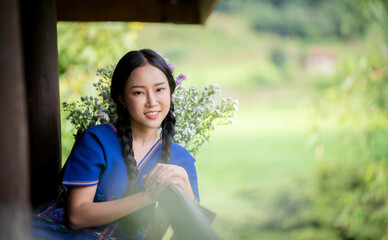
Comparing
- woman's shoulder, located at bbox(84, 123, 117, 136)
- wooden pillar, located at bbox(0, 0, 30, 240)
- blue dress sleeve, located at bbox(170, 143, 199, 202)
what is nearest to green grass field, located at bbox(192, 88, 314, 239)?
blue dress sleeve, located at bbox(170, 143, 199, 202)

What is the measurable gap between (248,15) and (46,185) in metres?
11.8

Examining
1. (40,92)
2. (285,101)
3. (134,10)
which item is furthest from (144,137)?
(285,101)

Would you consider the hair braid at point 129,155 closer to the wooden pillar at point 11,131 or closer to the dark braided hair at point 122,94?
the dark braided hair at point 122,94

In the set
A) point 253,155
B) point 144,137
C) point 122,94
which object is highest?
point 253,155

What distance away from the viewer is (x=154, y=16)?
2.71 m

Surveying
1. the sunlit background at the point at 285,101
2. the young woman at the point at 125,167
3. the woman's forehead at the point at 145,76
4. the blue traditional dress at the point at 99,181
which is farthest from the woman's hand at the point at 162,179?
the sunlit background at the point at 285,101

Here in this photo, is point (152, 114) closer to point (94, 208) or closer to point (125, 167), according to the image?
point (125, 167)

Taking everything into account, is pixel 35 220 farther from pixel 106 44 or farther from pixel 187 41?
pixel 187 41

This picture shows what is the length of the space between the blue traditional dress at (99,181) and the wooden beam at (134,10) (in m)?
1.35

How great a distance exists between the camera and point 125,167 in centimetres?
127

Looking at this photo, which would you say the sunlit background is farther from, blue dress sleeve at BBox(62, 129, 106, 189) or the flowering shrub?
blue dress sleeve at BBox(62, 129, 106, 189)

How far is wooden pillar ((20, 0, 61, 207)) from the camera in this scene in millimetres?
1509

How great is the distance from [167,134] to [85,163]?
0.27 meters

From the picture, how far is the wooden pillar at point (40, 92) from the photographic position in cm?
151
